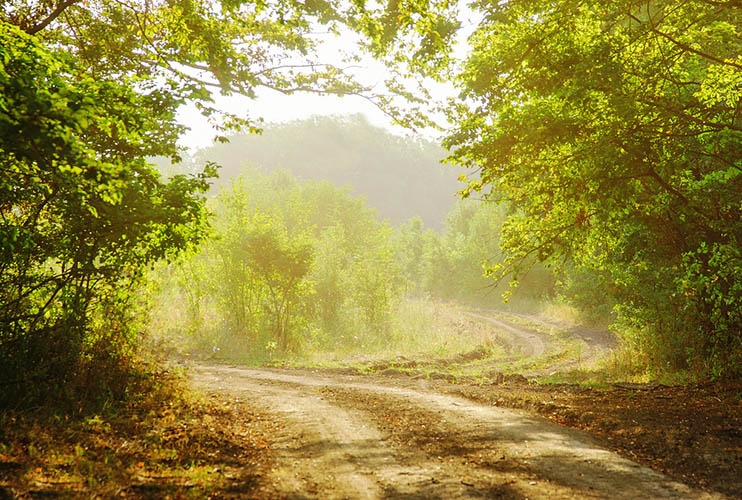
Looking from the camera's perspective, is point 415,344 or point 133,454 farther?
point 415,344

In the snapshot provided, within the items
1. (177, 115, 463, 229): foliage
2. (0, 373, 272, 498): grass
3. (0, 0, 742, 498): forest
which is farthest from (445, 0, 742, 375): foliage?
(177, 115, 463, 229): foliage

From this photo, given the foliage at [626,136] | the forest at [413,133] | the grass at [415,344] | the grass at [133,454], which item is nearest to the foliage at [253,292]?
the grass at [415,344]

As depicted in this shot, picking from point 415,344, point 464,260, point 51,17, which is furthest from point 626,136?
point 464,260

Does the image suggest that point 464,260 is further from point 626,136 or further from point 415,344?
point 626,136

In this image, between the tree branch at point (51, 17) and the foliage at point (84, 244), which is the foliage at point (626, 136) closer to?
the foliage at point (84, 244)

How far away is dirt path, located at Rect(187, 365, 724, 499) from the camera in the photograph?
15.5ft

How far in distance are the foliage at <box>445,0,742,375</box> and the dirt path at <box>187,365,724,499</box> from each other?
4.09 metres

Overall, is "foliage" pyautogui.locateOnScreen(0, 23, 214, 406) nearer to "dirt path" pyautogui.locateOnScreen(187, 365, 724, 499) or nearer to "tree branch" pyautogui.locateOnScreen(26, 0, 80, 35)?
"tree branch" pyautogui.locateOnScreen(26, 0, 80, 35)

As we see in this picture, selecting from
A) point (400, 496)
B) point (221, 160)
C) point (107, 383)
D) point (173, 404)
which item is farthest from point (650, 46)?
point (221, 160)

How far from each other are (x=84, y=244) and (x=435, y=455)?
6168 mm

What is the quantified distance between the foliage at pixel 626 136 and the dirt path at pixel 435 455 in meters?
4.09

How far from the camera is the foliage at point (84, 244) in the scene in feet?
18.7

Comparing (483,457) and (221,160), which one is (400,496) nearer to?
(483,457)

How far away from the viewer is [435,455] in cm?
589
